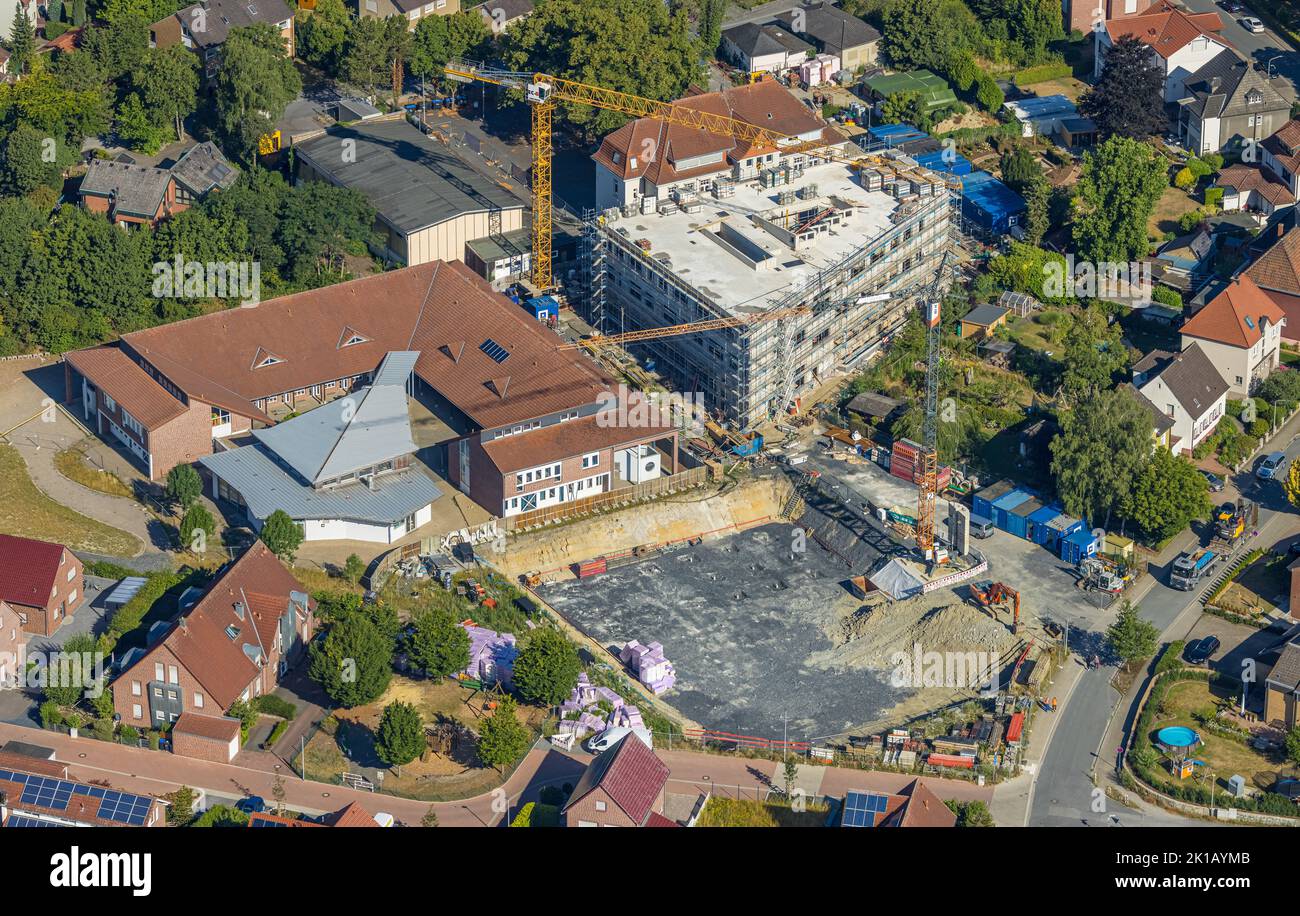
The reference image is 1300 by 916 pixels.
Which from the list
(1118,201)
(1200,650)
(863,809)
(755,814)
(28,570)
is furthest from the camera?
(1118,201)

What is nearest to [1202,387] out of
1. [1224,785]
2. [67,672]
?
[1224,785]

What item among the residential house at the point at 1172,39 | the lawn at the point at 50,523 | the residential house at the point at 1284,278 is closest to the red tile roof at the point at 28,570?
the lawn at the point at 50,523

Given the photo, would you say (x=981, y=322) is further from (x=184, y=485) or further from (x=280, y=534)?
(x=184, y=485)

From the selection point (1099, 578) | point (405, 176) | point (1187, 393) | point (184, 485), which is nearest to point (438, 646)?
point (184, 485)

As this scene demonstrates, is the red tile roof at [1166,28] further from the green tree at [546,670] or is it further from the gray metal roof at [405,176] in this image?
the green tree at [546,670]

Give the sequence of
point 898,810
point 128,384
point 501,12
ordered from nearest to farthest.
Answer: point 898,810 → point 128,384 → point 501,12

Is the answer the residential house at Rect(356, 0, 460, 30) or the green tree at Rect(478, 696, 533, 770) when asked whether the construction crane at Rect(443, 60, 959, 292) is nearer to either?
the residential house at Rect(356, 0, 460, 30)

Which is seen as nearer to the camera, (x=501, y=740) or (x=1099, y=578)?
(x=501, y=740)
